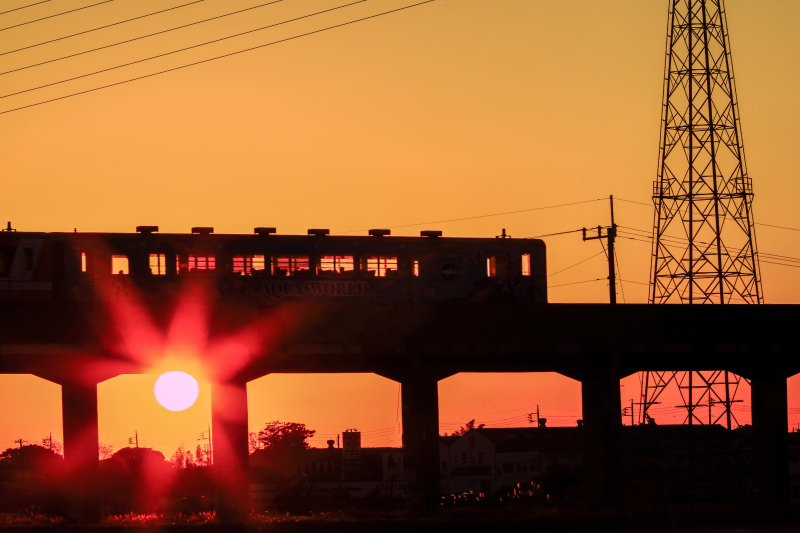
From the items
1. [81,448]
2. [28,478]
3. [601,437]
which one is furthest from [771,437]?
[28,478]

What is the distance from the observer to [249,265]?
143 ft

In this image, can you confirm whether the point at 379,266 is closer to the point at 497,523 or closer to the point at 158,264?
the point at 158,264

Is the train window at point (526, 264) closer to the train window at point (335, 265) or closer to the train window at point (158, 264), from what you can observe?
the train window at point (335, 265)

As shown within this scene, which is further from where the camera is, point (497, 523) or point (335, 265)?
point (335, 265)

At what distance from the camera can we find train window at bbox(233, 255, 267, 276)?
143 ft

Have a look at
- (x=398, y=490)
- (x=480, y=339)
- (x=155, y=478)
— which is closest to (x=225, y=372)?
(x=480, y=339)

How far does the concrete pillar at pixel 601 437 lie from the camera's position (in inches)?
1570

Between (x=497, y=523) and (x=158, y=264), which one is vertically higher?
(x=158, y=264)

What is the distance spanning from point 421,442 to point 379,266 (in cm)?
809

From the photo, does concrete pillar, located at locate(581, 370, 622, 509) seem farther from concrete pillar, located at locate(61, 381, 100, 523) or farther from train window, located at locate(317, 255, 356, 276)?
concrete pillar, located at locate(61, 381, 100, 523)

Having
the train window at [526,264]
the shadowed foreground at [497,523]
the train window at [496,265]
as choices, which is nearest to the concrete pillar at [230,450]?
the shadowed foreground at [497,523]

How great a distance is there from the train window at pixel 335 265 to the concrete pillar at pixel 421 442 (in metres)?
5.88

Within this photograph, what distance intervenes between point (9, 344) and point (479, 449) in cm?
7637

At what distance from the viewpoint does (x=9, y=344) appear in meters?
36.1
